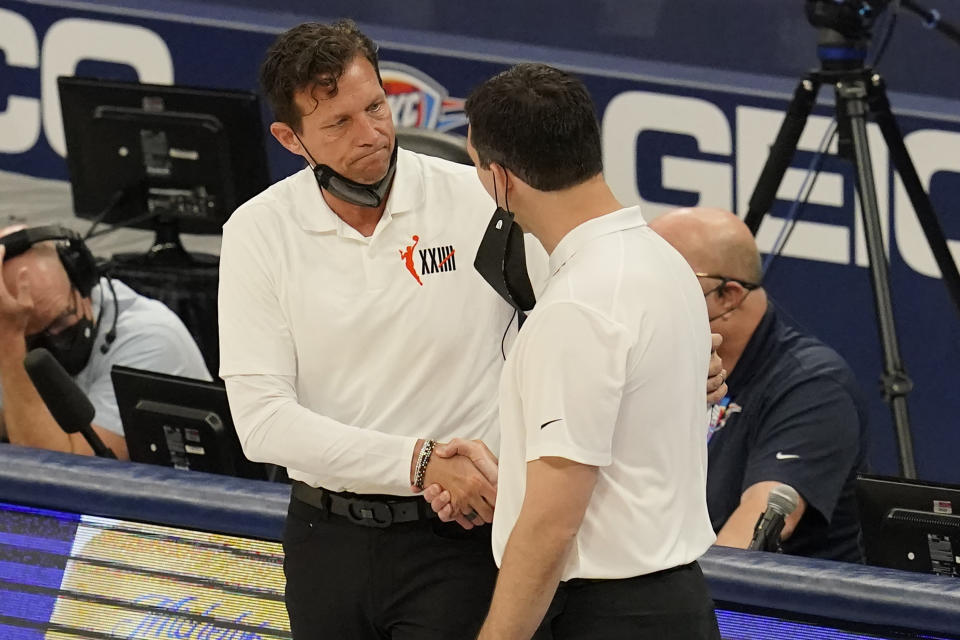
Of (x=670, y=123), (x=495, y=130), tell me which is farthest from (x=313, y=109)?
(x=670, y=123)

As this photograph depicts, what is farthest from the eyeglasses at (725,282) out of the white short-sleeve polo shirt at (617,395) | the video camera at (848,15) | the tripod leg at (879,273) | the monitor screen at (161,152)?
the monitor screen at (161,152)

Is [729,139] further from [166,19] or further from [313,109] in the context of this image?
[313,109]

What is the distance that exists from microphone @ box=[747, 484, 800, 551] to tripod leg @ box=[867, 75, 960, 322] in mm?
1841

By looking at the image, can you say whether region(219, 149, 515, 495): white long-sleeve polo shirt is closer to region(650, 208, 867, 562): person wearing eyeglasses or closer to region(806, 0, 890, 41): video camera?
region(650, 208, 867, 562): person wearing eyeglasses

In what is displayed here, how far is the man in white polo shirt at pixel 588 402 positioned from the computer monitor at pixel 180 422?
125 cm

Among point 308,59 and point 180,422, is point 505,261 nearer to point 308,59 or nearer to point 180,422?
point 308,59

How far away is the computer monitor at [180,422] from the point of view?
9.59ft

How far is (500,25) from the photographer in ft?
15.4

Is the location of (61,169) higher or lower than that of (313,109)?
lower

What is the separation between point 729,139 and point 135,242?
2375 millimetres

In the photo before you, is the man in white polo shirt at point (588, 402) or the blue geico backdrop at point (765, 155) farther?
the blue geico backdrop at point (765, 155)

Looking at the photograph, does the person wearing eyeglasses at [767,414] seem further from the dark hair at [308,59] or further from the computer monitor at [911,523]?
the dark hair at [308,59]

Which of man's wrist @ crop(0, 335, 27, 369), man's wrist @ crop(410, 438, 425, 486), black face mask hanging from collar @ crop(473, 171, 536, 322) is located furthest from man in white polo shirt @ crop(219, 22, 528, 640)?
man's wrist @ crop(0, 335, 27, 369)

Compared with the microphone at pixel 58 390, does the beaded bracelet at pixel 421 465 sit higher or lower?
higher
